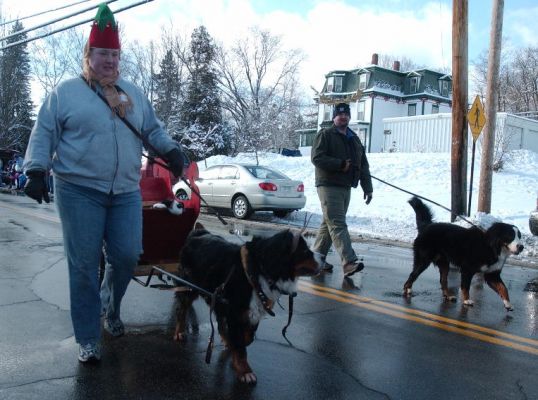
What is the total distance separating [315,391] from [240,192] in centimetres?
1196

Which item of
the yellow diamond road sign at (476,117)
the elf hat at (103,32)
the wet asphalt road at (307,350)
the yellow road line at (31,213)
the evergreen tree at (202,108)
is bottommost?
the wet asphalt road at (307,350)

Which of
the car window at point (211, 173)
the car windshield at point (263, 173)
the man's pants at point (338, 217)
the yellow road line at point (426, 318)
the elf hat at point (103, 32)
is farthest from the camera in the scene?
the car window at point (211, 173)

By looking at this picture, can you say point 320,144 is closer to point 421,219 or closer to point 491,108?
point 421,219

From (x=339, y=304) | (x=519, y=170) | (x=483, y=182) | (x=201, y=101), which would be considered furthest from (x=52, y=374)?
(x=201, y=101)

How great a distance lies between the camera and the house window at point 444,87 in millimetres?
52719

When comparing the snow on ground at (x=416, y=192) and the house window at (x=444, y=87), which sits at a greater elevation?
the house window at (x=444, y=87)

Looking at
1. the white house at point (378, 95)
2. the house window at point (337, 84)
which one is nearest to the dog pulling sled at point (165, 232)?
the white house at point (378, 95)

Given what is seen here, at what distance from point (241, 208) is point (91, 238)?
11.7m

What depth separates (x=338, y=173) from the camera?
7.33 meters

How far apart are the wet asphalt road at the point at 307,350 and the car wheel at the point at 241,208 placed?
844 cm

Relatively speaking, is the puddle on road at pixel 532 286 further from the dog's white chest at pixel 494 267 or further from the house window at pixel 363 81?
the house window at pixel 363 81

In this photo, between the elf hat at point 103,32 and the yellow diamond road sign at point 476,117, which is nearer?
the elf hat at point 103,32

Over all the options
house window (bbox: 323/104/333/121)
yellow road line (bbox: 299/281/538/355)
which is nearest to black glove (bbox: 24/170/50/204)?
yellow road line (bbox: 299/281/538/355)

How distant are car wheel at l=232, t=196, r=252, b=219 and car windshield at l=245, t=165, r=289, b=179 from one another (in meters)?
0.80
